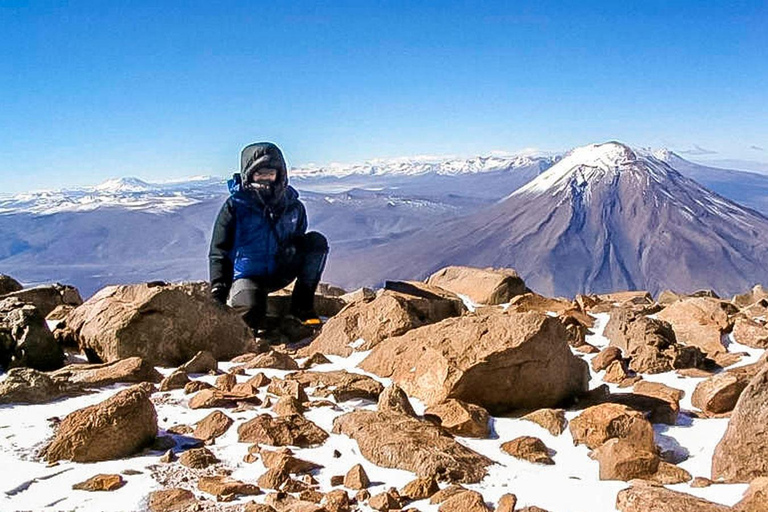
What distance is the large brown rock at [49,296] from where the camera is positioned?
884cm

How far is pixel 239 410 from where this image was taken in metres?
4.75

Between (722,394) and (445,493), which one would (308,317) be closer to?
(722,394)

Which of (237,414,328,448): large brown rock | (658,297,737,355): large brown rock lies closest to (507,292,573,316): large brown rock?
(658,297,737,355): large brown rock

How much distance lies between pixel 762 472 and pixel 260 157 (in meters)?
6.43

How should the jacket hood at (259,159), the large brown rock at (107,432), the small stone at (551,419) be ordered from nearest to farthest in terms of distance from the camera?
1. the large brown rock at (107,432)
2. the small stone at (551,419)
3. the jacket hood at (259,159)

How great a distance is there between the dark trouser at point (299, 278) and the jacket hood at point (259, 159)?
1081mm

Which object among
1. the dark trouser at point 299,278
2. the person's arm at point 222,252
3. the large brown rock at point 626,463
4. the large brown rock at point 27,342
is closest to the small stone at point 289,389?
the large brown rock at point 626,463

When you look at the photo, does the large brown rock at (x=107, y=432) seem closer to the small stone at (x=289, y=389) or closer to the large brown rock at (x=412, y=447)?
the small stone at (x=289, y=389)

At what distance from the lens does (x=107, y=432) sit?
3947 millimetres

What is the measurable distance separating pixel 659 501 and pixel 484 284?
23.9 ft

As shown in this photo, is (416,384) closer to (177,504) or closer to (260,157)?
(177,504)

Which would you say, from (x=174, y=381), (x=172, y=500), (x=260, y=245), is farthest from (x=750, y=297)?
(x=172, y=500)

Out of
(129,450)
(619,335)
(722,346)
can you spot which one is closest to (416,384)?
→ (129,450)

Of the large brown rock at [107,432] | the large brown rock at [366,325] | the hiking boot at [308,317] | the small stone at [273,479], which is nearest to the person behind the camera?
the small stone at [273,479]
